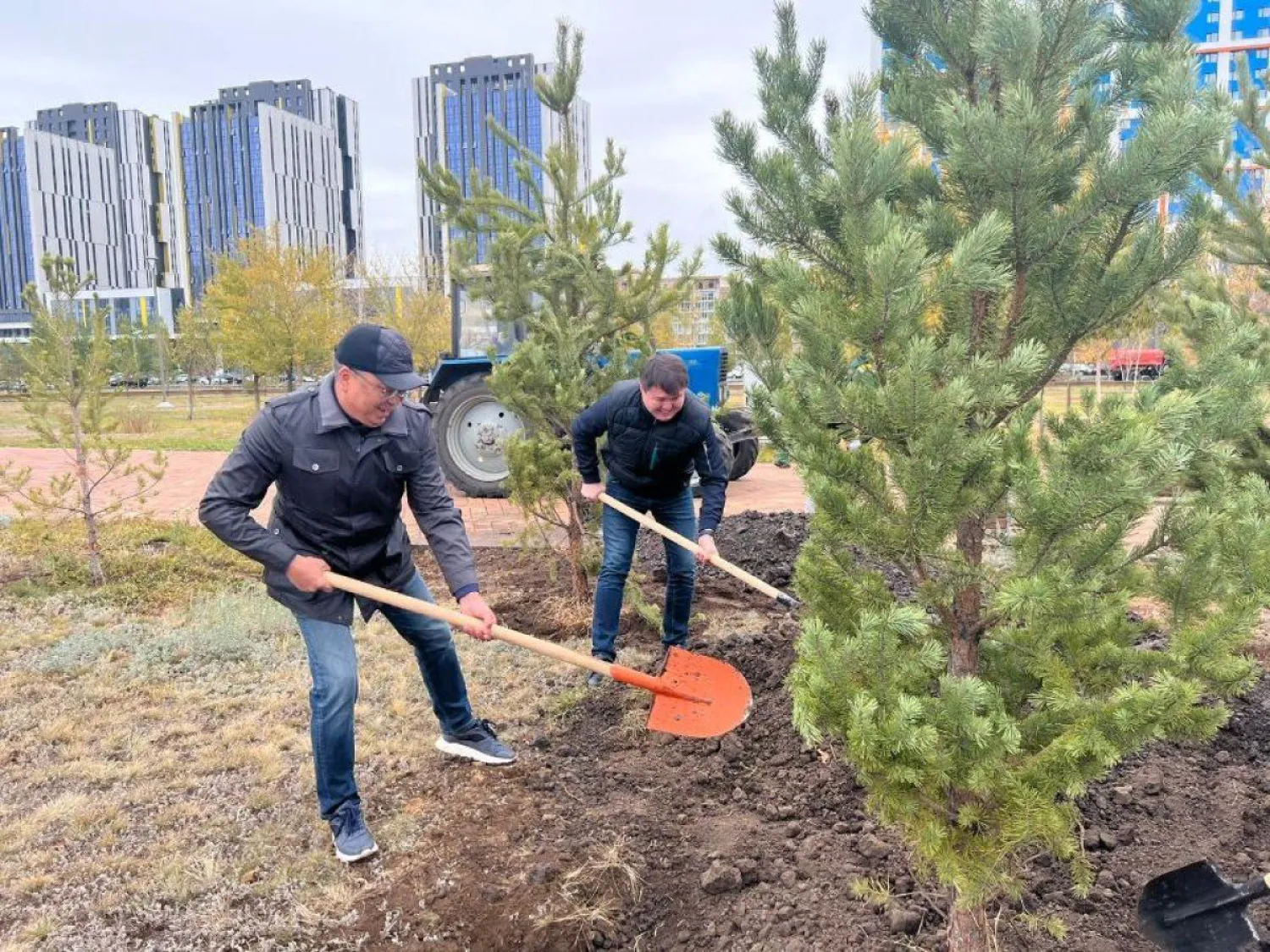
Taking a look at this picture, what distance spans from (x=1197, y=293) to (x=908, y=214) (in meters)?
3.40

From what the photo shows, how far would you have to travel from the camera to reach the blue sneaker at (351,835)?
9.00 feet

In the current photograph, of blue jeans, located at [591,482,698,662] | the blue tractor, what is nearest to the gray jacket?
blue jeans, located at [591,482,698,662]

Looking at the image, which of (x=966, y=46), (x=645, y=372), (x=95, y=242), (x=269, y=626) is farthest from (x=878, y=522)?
(x=95, y=242)

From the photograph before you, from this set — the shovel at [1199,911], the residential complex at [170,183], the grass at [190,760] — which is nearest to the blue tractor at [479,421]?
the grass at [190,760]

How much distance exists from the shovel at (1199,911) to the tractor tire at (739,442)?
5.85 meters

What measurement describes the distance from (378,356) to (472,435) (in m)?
6.41

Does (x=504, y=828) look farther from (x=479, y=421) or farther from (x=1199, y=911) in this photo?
(x=479, y=421)

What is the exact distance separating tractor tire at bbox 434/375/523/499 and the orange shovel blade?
5.55m

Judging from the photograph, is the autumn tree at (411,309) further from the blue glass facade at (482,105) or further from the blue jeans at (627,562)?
the blue jeans at (627,562)

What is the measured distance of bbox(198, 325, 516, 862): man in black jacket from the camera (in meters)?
2.69

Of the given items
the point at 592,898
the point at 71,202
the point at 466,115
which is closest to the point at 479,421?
the point at 592,898

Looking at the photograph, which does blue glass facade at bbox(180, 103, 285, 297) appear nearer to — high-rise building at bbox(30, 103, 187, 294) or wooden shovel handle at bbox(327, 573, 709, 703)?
high-rise building at bbox(30, 103, 187, 294)

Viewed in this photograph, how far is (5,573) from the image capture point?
6.17 meters

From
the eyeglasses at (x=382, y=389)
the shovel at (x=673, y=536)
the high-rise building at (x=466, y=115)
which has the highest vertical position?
the high-rise building at (x=466, y=115)
